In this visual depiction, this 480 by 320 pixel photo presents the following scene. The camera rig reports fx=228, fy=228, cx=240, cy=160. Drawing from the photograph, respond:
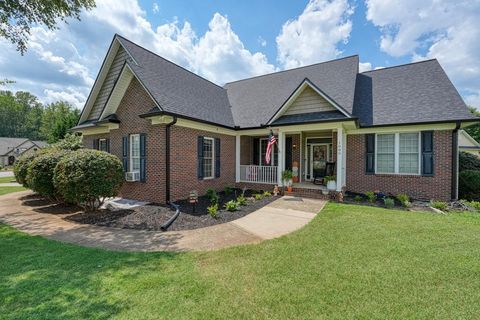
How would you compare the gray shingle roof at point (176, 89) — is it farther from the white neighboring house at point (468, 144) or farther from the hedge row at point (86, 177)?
the white neighboring house at point (468, 144)

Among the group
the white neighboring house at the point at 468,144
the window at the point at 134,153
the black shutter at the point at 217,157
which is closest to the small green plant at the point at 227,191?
the black shutter at the point at 217,157

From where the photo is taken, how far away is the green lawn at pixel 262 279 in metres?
2.92

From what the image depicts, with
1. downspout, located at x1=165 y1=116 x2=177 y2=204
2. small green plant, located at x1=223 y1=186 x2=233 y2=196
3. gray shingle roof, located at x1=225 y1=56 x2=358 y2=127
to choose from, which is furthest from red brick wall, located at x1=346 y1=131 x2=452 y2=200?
downspout, located at x1=165 y1=116 x2=177 y2=204

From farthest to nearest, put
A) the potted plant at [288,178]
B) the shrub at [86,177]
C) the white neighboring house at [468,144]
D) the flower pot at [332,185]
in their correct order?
the white neighboring house at [468,144], the potted plant at [288,178], the flower pot at [332,185], the shrub at [86,177]

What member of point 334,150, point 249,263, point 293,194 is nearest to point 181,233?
point 249,263

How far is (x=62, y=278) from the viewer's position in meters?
3.74

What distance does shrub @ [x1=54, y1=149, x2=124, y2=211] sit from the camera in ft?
24.6

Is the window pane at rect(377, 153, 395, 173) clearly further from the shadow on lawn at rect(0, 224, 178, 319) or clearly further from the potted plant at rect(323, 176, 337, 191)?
the shadow on lawn at rect(0, 224, 178, 319)

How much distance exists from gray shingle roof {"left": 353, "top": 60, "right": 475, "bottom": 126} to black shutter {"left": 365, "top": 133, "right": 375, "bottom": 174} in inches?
29.1

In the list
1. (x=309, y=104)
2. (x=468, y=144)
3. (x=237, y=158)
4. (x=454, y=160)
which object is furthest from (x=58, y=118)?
(x=468, y=144)

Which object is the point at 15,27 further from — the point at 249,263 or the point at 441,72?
the point at 441,72

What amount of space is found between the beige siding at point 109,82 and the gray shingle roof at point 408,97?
41.0 ft

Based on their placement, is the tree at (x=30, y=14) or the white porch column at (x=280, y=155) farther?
the white porch column at (x=280, y=155)

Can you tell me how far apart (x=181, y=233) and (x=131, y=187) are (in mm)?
5402
